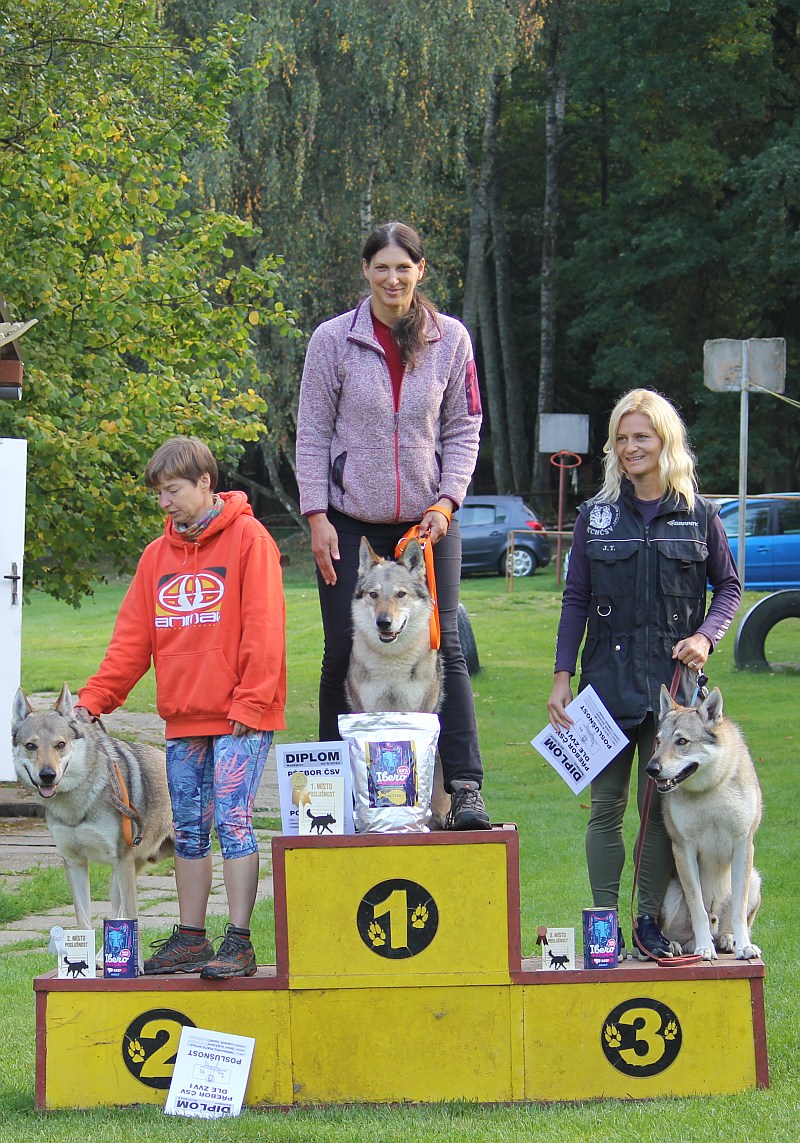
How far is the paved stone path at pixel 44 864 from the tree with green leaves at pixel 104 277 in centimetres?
175

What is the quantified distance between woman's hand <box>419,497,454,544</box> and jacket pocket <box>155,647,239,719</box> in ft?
2.71

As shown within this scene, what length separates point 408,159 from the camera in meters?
23.7

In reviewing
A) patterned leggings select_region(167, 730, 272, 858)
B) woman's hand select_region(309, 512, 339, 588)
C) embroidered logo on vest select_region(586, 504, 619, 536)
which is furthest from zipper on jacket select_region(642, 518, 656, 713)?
patterned leggings select_region(167, 730, 272, 858)

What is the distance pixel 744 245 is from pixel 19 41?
831 inches

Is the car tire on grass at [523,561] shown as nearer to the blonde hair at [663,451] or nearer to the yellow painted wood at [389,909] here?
the blonde hair at [663,451]

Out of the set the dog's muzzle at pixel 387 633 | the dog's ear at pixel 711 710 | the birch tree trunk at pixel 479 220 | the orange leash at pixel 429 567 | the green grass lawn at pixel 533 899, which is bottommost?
the green grass lawn at pixel 533 899

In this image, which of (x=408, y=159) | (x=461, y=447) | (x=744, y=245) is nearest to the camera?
(x=461, y=447)

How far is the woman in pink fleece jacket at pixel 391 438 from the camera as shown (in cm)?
449

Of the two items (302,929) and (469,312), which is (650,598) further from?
(469,312)

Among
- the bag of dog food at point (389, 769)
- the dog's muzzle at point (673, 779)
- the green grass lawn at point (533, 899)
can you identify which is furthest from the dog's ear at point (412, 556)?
the green grass lawn at point (533, 899)

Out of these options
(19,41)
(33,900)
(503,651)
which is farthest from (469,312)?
(33,900)

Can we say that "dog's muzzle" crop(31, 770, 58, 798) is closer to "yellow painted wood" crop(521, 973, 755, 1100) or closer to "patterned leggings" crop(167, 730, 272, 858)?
"patterned leggings" crop(167, 730, 272, 858)

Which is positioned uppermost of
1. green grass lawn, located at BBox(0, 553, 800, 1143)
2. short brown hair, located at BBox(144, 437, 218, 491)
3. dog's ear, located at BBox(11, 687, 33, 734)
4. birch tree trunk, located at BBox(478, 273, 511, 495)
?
birch tree trunk, located at BBox(478, 273, 511, 495)

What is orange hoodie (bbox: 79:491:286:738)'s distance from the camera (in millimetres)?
4207
